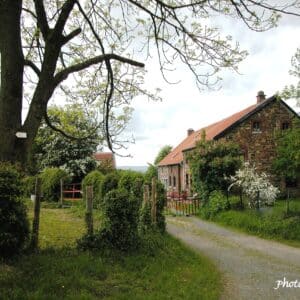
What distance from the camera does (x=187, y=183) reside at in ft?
114

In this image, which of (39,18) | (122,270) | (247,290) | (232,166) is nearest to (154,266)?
(122,270)

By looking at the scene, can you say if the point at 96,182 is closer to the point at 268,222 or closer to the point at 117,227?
the point at 268,222

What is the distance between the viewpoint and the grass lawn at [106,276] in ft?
20.7

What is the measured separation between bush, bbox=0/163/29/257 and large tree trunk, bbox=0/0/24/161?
499mm

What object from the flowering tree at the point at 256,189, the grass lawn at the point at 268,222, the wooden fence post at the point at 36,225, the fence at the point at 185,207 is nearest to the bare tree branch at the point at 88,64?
the wooden fence post at the point at 36,225

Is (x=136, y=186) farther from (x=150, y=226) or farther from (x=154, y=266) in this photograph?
(x=154, y=266)

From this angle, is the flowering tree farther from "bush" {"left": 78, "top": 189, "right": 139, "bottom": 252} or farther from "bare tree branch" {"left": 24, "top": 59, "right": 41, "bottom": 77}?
"bare tree branch" {"left": 24, "top": 59, "right": 41, "bottom": 77}

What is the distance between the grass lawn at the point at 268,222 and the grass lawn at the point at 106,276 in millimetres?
5488

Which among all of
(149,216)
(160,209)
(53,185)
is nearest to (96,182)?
(53,185)

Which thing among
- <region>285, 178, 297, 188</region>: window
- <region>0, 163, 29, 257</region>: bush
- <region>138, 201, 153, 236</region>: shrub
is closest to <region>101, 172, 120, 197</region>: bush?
<region>138, 201, 153, 236</region>: shrub

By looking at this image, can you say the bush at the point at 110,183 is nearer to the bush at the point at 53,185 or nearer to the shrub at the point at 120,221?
the bush at the point at 53,185

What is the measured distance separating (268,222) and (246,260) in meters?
5.00

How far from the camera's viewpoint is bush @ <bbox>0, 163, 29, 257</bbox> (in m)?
7.56

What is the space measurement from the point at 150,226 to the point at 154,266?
3.66 meters
